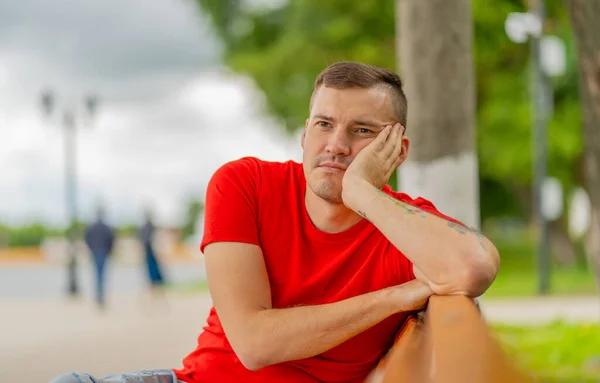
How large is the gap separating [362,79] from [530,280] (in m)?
20.5

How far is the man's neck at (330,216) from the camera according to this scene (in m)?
2.75

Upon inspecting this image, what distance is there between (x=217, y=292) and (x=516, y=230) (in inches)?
2814

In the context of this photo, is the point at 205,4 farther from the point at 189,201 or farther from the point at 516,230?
the point at 516,230

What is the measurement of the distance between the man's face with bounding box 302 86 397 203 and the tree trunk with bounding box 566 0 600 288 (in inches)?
137

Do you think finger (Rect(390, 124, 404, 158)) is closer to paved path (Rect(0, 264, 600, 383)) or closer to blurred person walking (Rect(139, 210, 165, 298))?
paved path (Rect(0, 264, 600, 383))

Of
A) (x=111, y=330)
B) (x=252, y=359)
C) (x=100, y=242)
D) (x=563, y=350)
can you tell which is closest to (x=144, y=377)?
(x=252, y=359)

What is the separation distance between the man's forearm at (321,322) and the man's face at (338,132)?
15.7 inches

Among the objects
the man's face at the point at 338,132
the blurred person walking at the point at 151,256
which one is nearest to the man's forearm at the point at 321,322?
the man's face at the point at 338,132

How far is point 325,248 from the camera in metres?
2.71

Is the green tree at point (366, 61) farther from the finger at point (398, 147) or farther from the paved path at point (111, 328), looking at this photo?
the finger at point (398, 147)

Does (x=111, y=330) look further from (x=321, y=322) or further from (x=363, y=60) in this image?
(x=321, y=322)

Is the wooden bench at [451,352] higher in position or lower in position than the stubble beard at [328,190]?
lower

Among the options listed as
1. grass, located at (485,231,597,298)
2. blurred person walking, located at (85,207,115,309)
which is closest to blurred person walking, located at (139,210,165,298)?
blurred person walking, located at (85,207,115,309)

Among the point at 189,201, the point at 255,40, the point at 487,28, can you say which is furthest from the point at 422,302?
the point at 189,201
